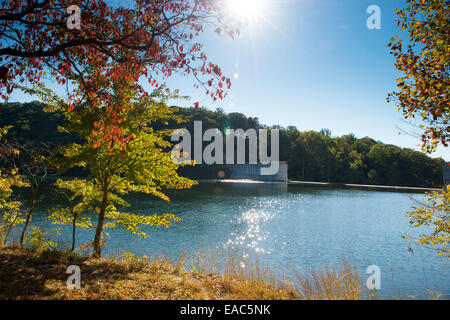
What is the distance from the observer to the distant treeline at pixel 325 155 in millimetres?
87750

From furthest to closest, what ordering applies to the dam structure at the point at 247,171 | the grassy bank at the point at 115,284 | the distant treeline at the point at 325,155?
1. the dam structure at the point at 247,171
2. the distant treeline at the point at 325,155
3. the grassy bank at the point at 115,284

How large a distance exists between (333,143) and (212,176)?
5173 centimetres

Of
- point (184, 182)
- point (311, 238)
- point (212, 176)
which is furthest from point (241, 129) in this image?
point (184, 182)

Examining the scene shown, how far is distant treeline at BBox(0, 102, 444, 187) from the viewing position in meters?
87.8

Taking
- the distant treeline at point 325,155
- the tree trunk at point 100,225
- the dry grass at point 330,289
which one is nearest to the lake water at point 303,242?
the tree trunk at point 100,225

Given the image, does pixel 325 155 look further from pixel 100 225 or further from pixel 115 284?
pixel 115 284

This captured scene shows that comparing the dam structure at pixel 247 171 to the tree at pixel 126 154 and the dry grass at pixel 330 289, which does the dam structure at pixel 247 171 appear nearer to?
the tree at pixel 126 154

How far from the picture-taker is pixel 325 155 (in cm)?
9838

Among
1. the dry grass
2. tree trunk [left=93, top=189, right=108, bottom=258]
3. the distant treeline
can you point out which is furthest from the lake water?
the distant treeline

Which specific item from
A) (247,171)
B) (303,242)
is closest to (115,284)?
(303,242)

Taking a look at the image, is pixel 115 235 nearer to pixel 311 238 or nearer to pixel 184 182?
pixel 184 182

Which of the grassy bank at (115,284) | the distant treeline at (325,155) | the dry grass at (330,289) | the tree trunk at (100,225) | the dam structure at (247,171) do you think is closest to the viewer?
the grassy bank at (115,284)

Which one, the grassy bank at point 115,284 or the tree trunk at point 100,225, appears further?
Answer: the tree trunk at point 100,225

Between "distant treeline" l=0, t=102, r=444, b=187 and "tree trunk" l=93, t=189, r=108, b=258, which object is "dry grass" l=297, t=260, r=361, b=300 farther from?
"distant treeline" l=0, t=102, r=444, b=187
